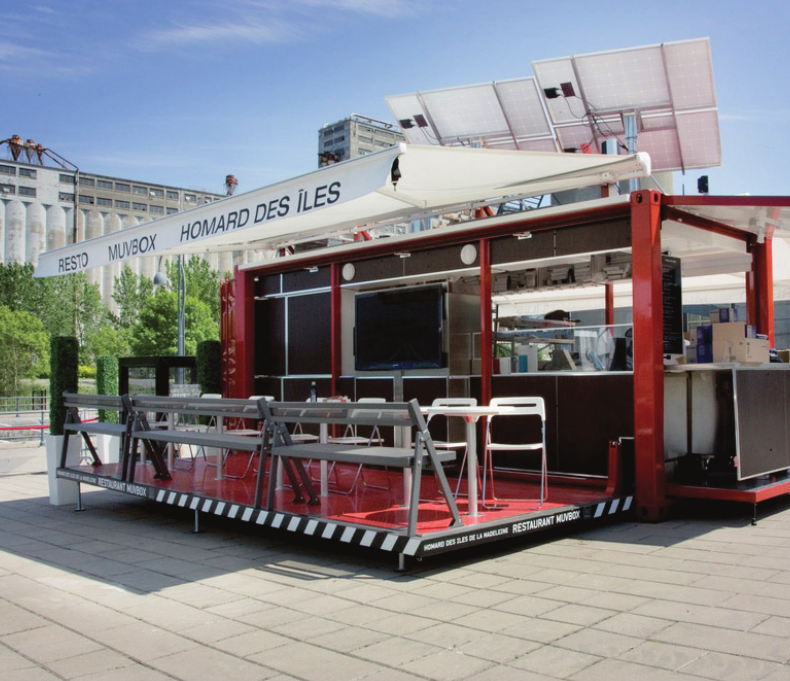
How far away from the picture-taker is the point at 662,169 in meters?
11.1

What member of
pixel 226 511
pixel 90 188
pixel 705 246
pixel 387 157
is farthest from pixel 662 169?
pixel 90 188

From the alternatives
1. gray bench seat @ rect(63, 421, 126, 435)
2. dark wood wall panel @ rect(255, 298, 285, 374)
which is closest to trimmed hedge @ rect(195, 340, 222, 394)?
dark wood wall panel @ rect(255, 298, 285, 374)

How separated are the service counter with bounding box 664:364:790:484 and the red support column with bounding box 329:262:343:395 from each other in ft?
15.2

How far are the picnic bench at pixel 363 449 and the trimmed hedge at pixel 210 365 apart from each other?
6.38m

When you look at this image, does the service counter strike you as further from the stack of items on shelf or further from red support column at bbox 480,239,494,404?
red support column at bbox 480,239,494,404

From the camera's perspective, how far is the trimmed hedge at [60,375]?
31.3 ft

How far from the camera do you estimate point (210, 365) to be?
505 inches

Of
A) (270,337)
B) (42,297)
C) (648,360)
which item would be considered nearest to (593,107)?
(648,360)

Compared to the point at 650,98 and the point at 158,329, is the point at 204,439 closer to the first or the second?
the point at 650,98

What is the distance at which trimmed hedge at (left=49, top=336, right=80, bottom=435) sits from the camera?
9531 millimetres

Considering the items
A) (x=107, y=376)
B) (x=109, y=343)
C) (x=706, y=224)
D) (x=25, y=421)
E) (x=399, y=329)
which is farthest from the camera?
(x=109, y=343)

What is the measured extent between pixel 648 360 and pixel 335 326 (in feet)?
15.7

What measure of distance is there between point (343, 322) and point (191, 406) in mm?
3560

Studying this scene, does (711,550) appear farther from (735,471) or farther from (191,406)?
(191,406)
